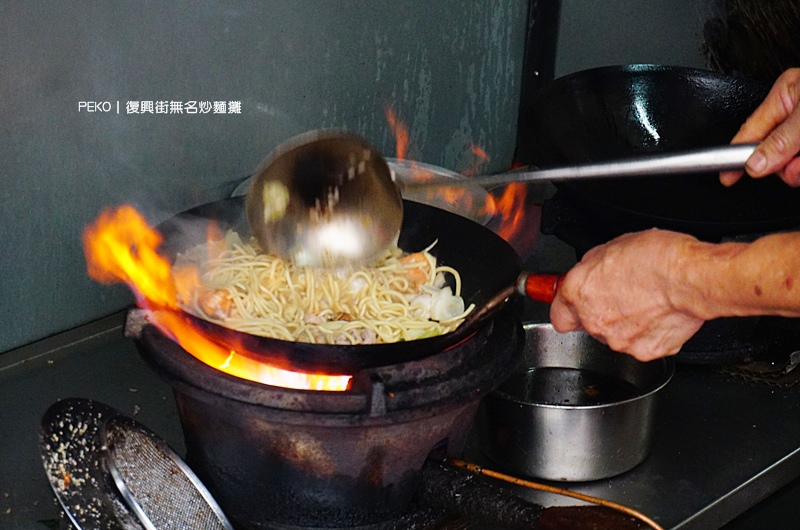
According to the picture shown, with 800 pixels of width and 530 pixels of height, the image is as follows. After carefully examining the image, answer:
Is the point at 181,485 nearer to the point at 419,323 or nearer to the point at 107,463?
the point at 107,463

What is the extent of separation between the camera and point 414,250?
290 centimetres

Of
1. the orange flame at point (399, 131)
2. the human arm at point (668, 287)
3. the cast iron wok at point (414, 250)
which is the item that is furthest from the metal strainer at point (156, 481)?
the orange flame at point (399, 131)

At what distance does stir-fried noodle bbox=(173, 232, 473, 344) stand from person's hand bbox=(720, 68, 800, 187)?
0.86m

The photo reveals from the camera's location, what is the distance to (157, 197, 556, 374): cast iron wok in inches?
77.0

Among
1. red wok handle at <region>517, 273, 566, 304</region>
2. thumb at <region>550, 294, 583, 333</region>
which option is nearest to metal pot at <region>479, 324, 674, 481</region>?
thumb at <region>550, 294, 583, 333</region>

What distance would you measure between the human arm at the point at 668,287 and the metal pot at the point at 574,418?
1.04 feet

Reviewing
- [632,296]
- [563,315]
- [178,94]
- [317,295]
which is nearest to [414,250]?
[317,295]

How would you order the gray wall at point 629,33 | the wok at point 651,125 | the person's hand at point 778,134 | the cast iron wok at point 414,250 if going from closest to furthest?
the cast iron wok at point 414,250, the person's hand at point 778,134, the wok at point 651,125, the gray wall at point 629,33

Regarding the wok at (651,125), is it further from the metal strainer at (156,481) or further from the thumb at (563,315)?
the metal strainer at (156,481)

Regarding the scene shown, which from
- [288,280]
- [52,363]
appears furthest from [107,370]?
[288,280]

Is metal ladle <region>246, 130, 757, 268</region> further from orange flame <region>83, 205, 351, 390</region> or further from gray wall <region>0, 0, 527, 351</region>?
gray wall <region>0, 0, 527, 351</region>

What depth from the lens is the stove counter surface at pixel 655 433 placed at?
8.46ft

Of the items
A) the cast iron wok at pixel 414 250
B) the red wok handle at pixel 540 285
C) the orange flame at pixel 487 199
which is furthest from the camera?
the orange flame at pixel 487 199

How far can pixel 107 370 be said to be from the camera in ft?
10.3
